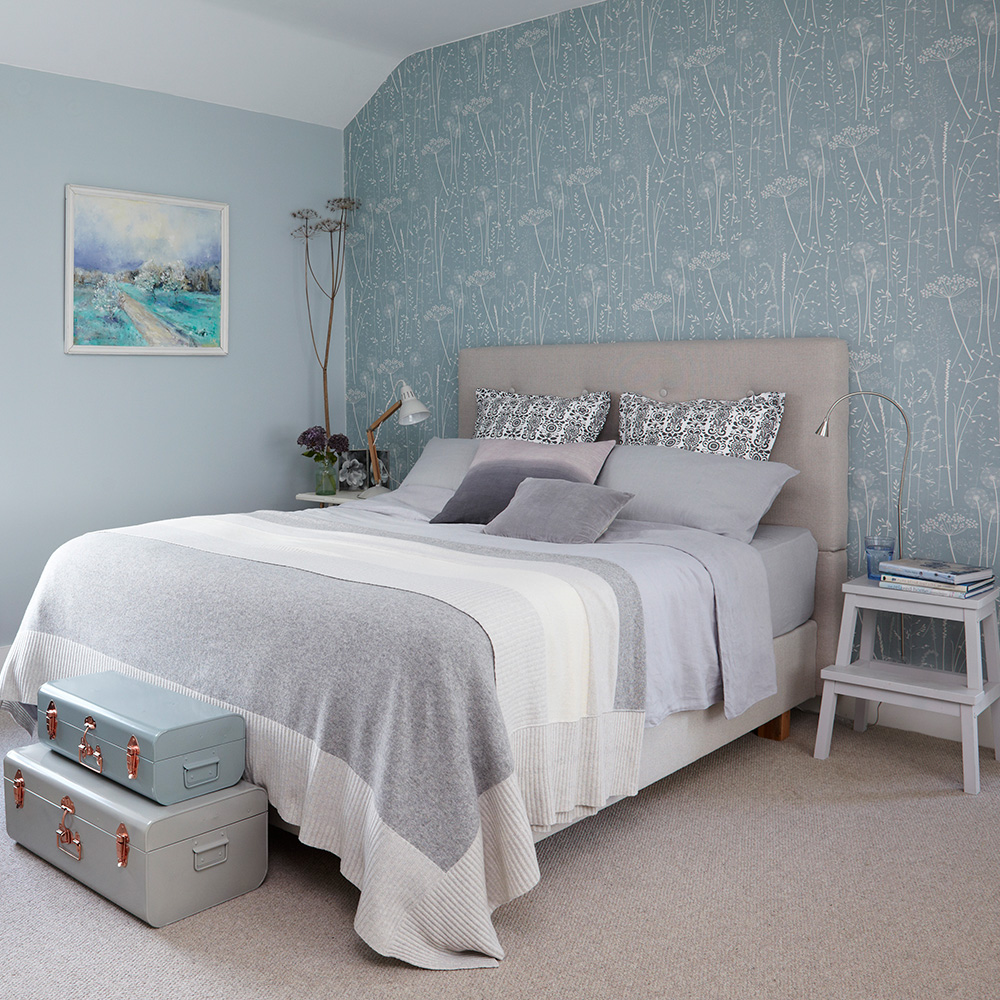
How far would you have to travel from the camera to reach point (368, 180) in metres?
4.93

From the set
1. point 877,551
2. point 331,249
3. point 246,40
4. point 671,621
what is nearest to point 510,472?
point 671,621

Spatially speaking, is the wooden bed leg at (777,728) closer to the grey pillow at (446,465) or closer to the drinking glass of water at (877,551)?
the drinking glass of water at (877,551)

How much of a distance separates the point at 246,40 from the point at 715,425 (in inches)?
104

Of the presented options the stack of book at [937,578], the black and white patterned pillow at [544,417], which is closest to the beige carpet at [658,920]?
the stack of book at [937,578]

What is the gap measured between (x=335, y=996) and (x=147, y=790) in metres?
0.60

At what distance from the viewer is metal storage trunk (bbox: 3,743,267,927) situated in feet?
6.79

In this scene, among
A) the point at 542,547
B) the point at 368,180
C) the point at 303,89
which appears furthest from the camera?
the point at 368,180

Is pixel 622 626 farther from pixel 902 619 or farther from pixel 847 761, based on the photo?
pixel 902 619

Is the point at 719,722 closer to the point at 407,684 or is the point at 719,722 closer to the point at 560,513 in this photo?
the point at 560,513

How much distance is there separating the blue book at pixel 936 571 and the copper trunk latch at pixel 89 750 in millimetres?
2251

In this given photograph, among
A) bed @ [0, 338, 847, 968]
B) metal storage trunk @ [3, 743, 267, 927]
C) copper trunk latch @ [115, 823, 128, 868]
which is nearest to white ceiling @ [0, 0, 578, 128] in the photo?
bed @ [0, 338, 847, 968]

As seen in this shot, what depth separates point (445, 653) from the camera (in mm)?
1979

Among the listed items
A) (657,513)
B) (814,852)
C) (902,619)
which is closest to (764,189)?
(657,513)

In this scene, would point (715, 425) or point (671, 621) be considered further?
point (715, 425)
